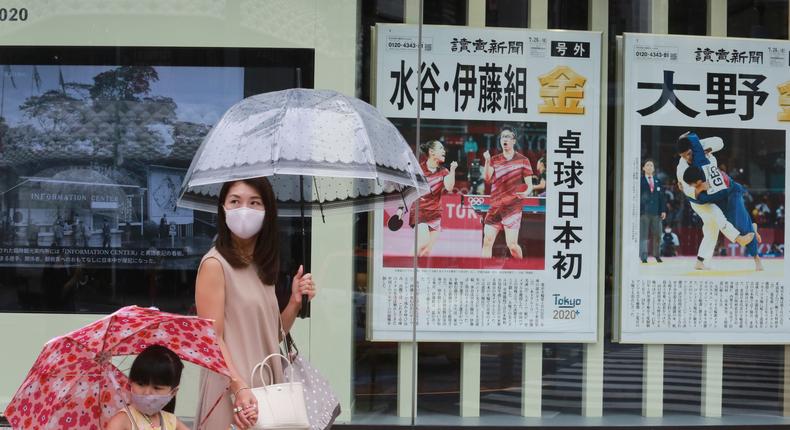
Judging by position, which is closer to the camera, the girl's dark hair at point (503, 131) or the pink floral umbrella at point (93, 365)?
the pink floral umbrella at point (93, 365)

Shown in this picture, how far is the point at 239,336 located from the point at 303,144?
0.74 m

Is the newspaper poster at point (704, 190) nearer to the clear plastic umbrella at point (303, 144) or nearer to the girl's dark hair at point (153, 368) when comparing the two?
the clear plastic umbrella at point (303, 144)

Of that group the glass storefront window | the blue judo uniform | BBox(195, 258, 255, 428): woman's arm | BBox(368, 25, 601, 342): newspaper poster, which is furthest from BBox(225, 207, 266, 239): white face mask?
the blue judo uniform

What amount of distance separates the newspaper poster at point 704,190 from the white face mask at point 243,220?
377cm

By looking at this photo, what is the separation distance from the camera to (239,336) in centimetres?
334

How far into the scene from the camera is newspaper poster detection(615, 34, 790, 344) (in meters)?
6.49

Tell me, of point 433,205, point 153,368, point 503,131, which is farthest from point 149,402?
point 503,131

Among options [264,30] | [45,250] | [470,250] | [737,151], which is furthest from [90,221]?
[737,151]

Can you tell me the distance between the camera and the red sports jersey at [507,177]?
6465mm

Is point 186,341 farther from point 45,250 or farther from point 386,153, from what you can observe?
point 45,250

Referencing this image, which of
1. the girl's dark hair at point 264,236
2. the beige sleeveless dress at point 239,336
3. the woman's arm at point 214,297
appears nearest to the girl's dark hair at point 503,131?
the girl's dark hair at point 264,236

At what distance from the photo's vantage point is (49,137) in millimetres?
6395

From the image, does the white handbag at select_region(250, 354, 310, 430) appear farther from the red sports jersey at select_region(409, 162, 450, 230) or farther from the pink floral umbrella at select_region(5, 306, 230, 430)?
the red sports jersey at select_region(409, 162, 450, 230)

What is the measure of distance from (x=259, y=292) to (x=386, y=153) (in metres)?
0.74
